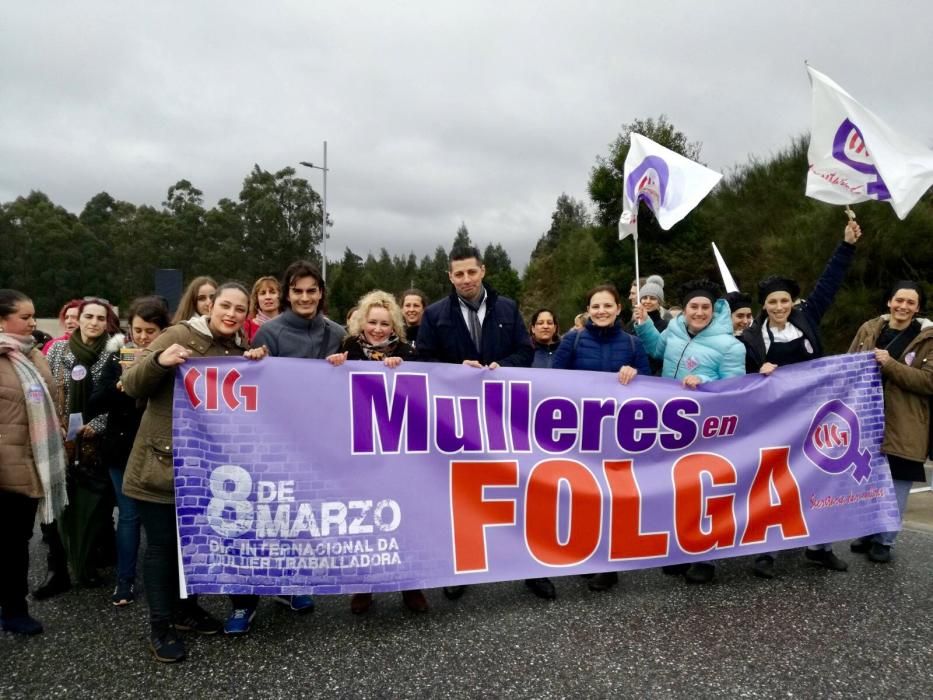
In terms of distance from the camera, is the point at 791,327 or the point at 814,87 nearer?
the point at 791,327

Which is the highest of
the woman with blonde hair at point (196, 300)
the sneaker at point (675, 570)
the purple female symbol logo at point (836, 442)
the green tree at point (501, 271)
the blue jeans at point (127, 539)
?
the green tree at point (501, 271)

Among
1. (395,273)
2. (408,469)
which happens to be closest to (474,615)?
(408,469)

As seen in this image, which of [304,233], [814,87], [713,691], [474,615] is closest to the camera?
[713,691]

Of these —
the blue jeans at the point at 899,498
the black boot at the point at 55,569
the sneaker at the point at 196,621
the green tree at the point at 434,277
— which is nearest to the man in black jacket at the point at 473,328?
the sneaker at the point at 196,621

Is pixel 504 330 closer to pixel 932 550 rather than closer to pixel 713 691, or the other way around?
pixel 713 691

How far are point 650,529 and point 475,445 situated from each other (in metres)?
1.18

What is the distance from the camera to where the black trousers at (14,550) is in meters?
3.19

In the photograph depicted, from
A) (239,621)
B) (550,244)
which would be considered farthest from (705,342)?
(550,244)

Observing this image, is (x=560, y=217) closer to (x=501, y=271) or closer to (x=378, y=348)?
(x=501, y=271)

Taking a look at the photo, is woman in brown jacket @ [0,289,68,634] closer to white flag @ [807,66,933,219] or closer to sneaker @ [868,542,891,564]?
sneaker @ [868,542,891,564]

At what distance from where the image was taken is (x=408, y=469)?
11.2 feet

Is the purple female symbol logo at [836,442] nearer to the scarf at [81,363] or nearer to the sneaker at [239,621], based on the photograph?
the sneaker at [239,621]

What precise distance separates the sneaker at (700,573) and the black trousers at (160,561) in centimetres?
297

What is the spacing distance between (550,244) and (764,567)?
61325mm
